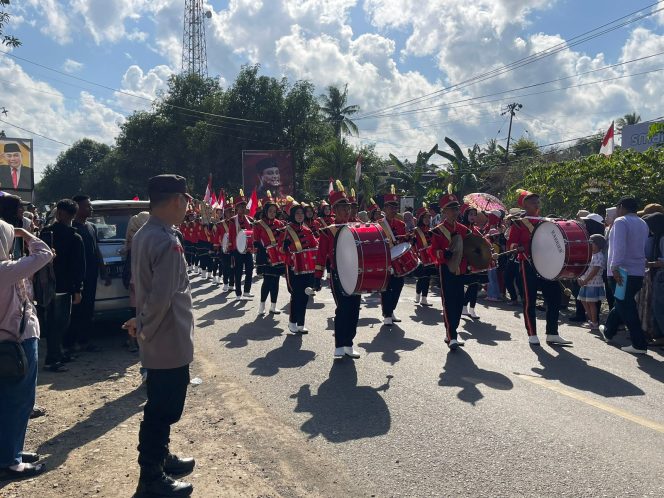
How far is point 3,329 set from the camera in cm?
396

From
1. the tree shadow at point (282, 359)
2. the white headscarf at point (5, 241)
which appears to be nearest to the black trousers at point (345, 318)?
the tree shadow at point (282, 359)

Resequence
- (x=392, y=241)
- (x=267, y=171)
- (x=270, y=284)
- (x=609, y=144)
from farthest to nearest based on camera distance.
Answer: (x=267, y=171)
(x=609, y=144)
(x=270, y=284)
(x=392, y=241)

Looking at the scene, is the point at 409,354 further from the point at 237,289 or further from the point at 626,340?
the point at 237,289

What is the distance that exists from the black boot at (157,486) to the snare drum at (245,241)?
8.34 m

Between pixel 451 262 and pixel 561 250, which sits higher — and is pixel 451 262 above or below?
below

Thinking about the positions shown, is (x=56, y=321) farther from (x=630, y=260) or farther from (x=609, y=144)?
(x=609, y=144)

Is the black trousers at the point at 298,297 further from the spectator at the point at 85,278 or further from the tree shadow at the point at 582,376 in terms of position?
the tree shadow at the point at 582,376

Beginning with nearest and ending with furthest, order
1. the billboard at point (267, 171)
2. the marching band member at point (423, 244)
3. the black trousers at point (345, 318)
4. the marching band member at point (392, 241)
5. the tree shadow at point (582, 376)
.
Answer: the tree shadow at point (582, 376), the black trousers at point (345, 318), the marching band member at point (392, 241), the marching band member at point (423, 244), the billboard at point (267, 171)

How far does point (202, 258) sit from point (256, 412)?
1293cm

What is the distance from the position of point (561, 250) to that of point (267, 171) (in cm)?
3628

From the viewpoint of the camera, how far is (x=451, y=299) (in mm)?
7926

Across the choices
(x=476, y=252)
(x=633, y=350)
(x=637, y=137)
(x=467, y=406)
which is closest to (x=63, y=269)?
(x=467, y=406)

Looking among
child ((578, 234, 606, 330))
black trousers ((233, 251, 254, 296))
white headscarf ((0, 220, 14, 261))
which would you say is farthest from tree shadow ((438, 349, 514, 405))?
black trousers ((233, 251, 254, 296))

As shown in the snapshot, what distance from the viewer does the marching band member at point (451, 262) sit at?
25.7 ft
